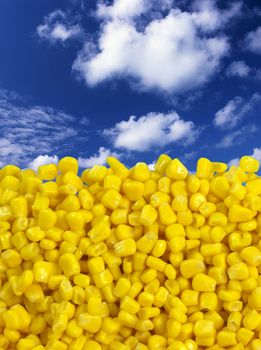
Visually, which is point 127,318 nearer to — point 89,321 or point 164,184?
point 89,321

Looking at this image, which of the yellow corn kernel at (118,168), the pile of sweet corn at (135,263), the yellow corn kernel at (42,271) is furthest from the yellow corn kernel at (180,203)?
the yellow corn kernel at (42,271)

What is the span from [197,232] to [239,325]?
426 millimetres

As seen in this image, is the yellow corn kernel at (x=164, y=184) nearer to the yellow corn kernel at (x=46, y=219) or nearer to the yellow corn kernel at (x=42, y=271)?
the yellow corn kernel at (x=46, y=219)

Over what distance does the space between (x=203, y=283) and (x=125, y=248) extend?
1.19 ft

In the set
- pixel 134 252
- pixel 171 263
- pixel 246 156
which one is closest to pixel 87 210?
pixel 134 252

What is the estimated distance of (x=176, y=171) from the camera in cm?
215

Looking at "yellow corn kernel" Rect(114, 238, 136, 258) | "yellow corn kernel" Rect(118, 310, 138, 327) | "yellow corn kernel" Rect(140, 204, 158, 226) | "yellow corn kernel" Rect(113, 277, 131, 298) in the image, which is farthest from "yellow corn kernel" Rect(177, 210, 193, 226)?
"yellow corn kernel" Rect(118, 310, 138, 327)

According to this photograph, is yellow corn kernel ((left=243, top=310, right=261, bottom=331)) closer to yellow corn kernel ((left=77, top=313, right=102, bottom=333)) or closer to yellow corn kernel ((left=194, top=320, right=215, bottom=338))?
yellow corn kernel ((left=194, top=320, right=215, bottom=338))

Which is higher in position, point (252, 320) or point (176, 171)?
point (176, 171)

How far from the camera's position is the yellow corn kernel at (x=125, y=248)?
2.06 meters

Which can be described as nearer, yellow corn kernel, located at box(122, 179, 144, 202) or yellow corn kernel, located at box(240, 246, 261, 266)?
yellow corn kernel, located at box(240, 246, 261, 266)

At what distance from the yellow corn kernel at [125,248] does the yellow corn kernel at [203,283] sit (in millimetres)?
294

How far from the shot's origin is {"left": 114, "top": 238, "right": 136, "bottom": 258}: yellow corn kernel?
206cm

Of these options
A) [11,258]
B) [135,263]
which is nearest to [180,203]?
[135,263]
